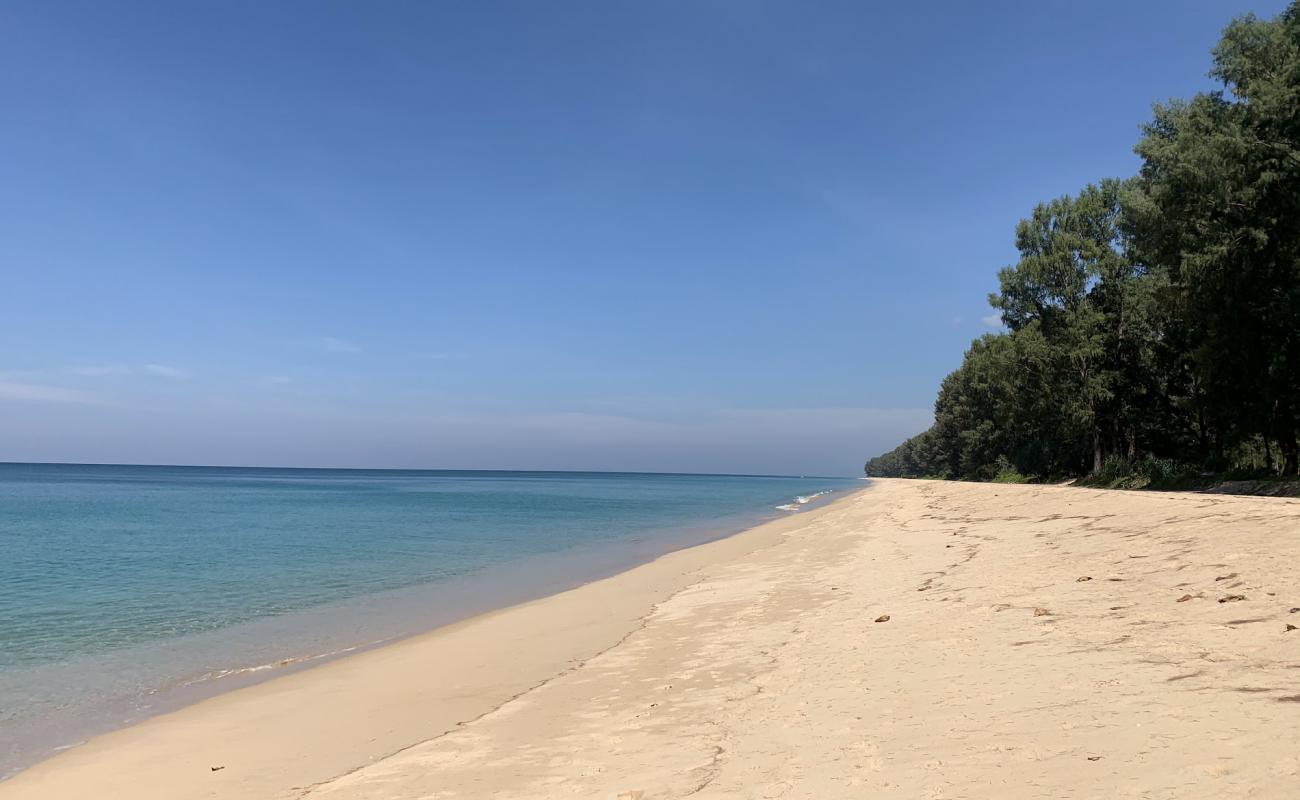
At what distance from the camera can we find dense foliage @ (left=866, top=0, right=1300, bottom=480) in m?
25.1

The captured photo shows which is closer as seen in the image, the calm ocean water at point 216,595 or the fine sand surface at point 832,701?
the fine sand surface at point 832,701

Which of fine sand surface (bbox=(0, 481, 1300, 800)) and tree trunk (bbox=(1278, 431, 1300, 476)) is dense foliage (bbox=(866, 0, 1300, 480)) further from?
fine sand surface (bbox=(0, 481, 1300, 800))

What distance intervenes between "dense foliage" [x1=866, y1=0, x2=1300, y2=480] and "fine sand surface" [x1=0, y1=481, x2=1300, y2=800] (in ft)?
59.2

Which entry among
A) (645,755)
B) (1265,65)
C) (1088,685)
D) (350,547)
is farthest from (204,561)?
(1265,65)

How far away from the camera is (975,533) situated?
64.7ft

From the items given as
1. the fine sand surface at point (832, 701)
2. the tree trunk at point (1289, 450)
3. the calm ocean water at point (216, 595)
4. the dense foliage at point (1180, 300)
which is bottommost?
the calm ocean water at point (216, 595)

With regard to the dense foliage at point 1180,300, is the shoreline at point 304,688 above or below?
below

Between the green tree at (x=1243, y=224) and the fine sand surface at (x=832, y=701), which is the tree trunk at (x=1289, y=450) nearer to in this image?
the green tree at (x=1243, y=224)

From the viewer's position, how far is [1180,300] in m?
29.5

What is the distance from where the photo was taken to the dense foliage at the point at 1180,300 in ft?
82.3

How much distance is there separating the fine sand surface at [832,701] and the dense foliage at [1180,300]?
18.0m

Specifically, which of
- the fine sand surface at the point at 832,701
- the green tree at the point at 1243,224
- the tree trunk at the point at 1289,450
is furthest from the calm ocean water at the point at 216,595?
the tree trunk at the point at 1289,450

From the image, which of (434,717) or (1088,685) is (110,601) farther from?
(1088,685)

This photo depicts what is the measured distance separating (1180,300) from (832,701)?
1266 inches
